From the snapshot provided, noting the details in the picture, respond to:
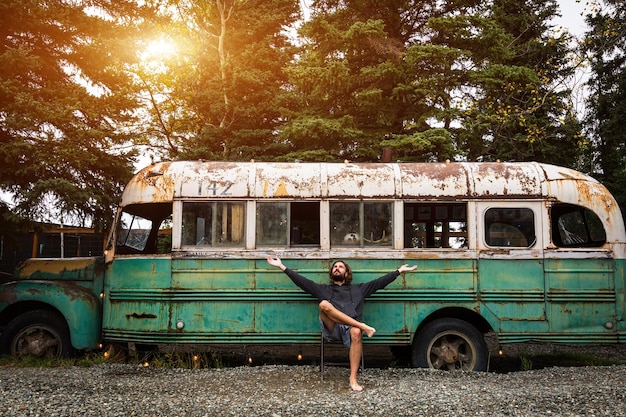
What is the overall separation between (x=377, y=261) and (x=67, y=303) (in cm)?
424

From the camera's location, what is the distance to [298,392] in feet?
19.0

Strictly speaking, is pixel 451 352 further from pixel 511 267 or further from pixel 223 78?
pixel 223 78

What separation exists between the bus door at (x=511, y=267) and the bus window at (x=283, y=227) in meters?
2.18

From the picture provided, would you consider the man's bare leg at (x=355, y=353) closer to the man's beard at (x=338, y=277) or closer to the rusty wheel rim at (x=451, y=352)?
the man's beard at (x=338, y=277)

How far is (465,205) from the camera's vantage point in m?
7.26

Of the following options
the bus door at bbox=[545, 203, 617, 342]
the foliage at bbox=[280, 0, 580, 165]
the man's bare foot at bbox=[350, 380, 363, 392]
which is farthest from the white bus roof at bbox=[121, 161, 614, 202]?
the foliage at bbox=[280, 0, 580, 165]

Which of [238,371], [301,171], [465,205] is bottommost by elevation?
[238,371]

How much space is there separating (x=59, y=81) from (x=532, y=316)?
10.9 m

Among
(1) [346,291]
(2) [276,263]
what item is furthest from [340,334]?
(2) [276,263]

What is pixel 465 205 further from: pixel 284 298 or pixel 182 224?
pixel 182 224

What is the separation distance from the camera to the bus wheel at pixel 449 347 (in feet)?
23.0

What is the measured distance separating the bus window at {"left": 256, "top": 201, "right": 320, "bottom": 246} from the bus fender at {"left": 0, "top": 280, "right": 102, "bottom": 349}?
99.9 inches

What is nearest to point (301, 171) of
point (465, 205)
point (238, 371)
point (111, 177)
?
point (465, 205)

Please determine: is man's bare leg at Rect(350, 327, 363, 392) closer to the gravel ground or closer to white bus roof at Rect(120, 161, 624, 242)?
the gravel ground
